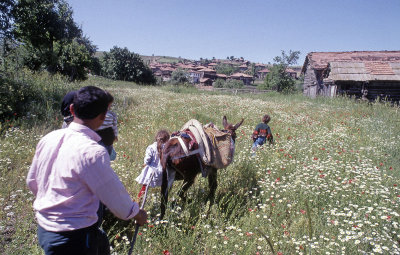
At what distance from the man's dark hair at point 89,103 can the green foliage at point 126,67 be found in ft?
145

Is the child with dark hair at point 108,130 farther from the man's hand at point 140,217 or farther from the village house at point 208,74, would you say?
the village house at point 208,74

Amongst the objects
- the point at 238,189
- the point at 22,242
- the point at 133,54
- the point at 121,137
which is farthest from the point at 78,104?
the point at 133,54

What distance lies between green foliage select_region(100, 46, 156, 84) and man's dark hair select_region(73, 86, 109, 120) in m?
44.2

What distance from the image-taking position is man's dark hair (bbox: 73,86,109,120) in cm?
155

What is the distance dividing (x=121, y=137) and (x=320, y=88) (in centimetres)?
2285

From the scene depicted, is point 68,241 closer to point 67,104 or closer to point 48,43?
point 67,104

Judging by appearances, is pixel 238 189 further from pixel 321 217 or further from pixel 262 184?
pixel 321 217

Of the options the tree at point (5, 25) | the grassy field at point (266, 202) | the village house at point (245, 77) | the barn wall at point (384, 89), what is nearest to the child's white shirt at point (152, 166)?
the grassy field at point (266, 202)

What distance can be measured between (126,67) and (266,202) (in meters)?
44.8

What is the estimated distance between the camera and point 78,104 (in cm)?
155

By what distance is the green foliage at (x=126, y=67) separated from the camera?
145ft

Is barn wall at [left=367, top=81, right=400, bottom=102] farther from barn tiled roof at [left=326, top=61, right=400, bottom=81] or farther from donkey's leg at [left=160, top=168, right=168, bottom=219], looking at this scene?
donkey's leg at [left=160, top=168, right=168, bottom=219]

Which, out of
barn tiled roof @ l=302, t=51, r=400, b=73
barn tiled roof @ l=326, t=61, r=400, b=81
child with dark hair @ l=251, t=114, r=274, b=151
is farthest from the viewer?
barn tiled roof @ l=302, t=51, r=400, b=73

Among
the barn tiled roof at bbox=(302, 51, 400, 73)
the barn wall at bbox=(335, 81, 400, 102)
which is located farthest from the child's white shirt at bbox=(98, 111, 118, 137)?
the barn tiled roof at bbox=(302, 51, 400, 73)
